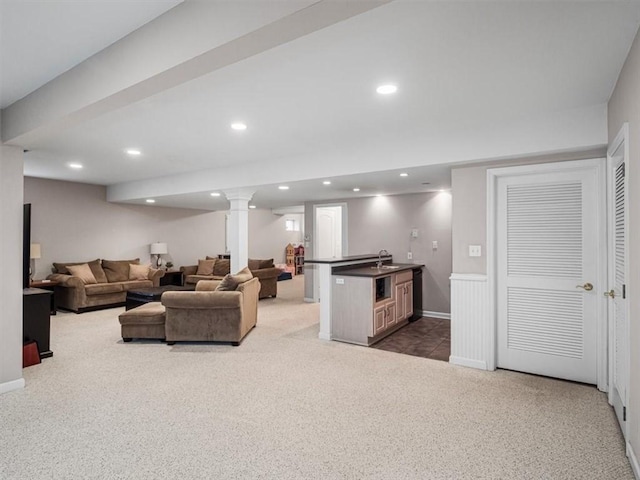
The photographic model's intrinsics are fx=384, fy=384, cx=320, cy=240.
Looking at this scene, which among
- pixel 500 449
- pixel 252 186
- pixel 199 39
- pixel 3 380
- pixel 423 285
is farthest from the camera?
pixel 423 285

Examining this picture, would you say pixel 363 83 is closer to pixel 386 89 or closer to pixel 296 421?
pixel 386 89

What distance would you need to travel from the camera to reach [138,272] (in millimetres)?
7766

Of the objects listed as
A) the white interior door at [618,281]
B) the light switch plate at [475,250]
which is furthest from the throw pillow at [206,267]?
the white interior door at [618,281]

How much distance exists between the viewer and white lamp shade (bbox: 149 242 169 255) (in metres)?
8.60

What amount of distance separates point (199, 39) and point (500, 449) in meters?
2.85

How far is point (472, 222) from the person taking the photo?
13.0 feet

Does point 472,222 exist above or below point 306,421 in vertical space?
above

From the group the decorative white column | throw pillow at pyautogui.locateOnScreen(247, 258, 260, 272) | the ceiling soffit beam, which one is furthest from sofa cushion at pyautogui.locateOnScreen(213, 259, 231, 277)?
the ceiling soffit beam

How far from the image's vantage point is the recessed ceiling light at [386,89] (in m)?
2.79

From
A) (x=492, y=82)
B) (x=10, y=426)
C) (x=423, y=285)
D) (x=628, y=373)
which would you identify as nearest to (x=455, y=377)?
(x=628, y=373)

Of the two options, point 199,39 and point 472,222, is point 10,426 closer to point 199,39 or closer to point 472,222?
point 199,39

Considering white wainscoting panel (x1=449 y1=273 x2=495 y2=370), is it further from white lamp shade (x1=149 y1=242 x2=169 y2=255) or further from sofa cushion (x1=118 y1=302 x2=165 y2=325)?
white lamp shade (x1=149 y1=242 x2=169 y2=255)

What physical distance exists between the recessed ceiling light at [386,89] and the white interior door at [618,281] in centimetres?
152

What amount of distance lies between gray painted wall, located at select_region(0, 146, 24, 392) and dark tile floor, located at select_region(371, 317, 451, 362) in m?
3.64
